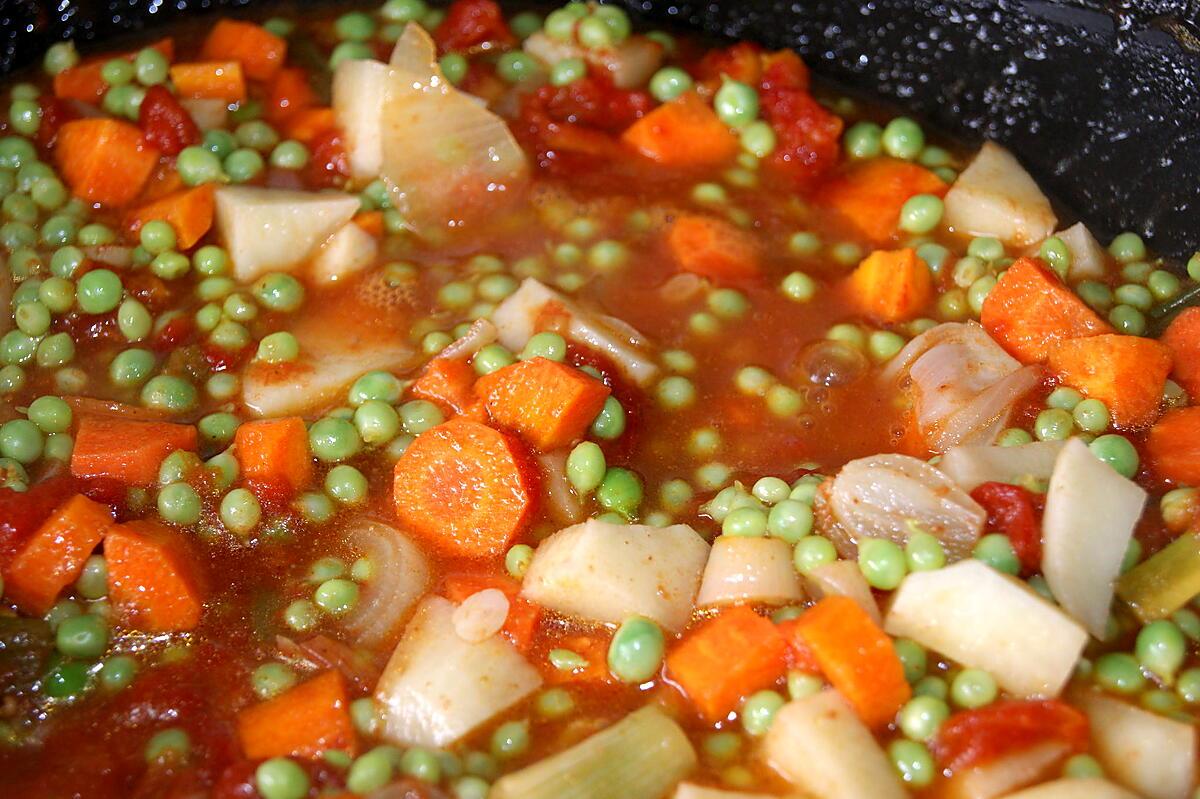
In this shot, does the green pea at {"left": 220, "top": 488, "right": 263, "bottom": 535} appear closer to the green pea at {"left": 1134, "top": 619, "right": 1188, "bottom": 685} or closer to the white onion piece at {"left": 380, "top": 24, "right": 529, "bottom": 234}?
the white onion piece at {"left": 380, "top": 24, "right": 529, "bottom": 234}

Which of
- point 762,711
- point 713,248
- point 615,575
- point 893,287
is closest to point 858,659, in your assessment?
point 762,711

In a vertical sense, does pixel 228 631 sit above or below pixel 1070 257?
below

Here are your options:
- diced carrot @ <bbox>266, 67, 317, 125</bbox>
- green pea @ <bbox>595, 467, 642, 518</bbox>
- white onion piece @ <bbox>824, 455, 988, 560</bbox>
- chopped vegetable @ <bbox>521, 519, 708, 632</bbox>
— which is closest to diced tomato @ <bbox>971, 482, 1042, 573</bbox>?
white onion piece @ <bbox>824, 455, 988, 560</bbox>

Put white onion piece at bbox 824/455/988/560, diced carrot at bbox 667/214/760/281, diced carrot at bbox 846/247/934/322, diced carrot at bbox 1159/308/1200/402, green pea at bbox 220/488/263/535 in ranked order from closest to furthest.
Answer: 1. white onion piece at bbox 824/455/988/560
2. green pea at bbox 220/488/263/535
3. diced carrot at bbox 1159/308/1200/402
4. diced carrot at bbox 846/247/934/322
5. diced carrot at bbox 667/214/760/281

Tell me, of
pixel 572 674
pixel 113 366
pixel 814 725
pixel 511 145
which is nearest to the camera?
pixel 814 725

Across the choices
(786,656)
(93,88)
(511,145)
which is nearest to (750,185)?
(511,145)

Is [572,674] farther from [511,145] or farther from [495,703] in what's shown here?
[511,145]

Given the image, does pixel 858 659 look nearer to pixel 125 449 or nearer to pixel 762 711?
pixel 762 711
